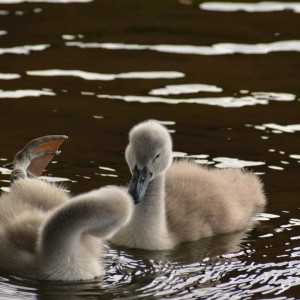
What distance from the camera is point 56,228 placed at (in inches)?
241

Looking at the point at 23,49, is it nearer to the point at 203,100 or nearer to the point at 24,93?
the point at 24,93

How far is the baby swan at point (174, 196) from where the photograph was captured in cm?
694

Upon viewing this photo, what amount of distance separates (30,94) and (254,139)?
75.7 inches

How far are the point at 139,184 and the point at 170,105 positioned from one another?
2606 millimetres

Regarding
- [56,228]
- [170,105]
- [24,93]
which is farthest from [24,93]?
[56,228]

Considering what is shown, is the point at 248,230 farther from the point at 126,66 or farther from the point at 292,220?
the point at 126,66

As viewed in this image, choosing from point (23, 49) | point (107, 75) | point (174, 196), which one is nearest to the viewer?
point (174, 196)

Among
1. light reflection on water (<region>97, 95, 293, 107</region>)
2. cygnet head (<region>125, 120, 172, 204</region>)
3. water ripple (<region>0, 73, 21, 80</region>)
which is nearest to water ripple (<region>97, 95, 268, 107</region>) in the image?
light reflection on water (<region>97, 95, 293, 107</region>)

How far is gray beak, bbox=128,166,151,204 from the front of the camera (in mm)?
6844

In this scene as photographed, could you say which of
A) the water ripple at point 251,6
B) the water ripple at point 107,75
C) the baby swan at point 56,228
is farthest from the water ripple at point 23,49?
the baby swan at point 56,228

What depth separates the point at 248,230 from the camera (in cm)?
743

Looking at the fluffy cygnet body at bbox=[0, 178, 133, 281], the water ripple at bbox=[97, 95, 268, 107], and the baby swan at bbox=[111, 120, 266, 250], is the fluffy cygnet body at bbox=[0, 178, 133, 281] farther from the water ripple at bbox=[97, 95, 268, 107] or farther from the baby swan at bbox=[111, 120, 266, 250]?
the water ripple at bbox=[97, 95, 268, 107]

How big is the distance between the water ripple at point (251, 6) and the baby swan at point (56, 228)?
581 centimetres

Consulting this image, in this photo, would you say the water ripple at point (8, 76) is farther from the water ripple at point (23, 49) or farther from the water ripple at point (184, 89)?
the water ripple at point (184, 89)
